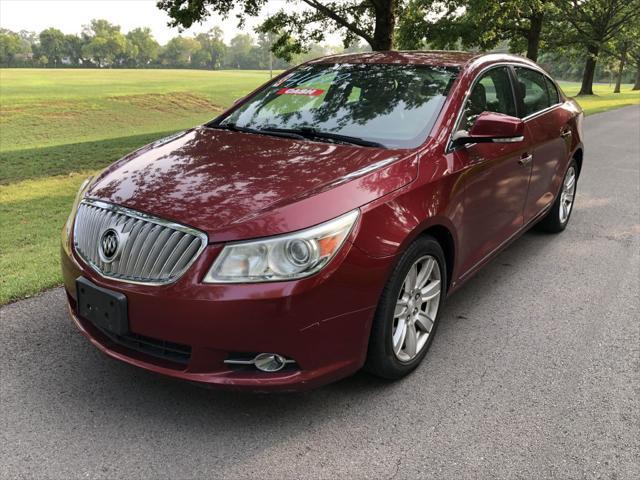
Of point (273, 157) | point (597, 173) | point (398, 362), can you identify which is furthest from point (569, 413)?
point (597, 173)

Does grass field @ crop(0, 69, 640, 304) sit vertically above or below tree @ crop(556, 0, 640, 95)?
below

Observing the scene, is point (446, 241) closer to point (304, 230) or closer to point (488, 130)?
point (488, 130)

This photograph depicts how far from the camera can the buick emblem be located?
2.51 metres

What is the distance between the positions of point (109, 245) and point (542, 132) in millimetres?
3460

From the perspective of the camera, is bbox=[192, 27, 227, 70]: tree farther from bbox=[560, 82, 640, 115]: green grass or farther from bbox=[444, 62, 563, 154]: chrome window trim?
bbox=[444, 62, 563, 154]: chrome window trim

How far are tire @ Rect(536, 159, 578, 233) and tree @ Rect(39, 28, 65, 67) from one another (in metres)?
111

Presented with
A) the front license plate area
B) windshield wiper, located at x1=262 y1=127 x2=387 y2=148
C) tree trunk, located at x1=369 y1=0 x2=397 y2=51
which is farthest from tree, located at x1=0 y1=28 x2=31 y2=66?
the front license plate area

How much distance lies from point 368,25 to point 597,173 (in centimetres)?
802

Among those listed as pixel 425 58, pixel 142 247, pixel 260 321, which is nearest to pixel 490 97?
pixel 425 58

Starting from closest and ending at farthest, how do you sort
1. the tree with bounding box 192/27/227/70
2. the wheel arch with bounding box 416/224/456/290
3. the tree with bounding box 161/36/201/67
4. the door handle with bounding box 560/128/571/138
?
1. the wheel arch with bounding box 416/224/456/290
2. the door handle with bounding box 560/128/571/138
3. the tree with bounding box 161/36/201/67
4. the tree with bounding box 192/27/227/70

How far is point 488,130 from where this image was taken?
10.7ft

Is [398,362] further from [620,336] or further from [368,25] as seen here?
[368,25]

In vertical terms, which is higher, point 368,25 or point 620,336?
point 368,25

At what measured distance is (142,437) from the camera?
8.18 feet
